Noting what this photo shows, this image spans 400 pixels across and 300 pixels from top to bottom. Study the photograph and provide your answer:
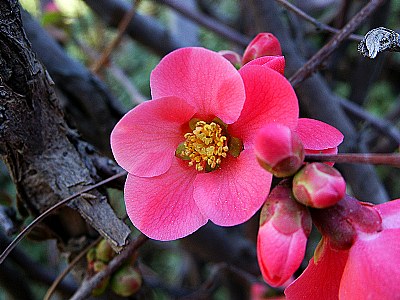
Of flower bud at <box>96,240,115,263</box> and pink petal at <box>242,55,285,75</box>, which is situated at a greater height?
pink petal at <box>242,55,285,75</box>

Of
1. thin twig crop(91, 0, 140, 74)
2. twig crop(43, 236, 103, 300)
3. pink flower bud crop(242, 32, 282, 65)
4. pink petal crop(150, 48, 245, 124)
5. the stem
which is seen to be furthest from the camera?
thin twig crop(91, 0, 140, 74)

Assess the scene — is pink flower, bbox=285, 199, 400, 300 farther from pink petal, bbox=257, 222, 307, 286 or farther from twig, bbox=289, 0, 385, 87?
twig, bbox=289, 0, 385, 87

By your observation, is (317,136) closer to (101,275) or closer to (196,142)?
(196,142)

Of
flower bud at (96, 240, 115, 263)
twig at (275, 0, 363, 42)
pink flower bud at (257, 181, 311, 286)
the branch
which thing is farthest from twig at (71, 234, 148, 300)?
the branch

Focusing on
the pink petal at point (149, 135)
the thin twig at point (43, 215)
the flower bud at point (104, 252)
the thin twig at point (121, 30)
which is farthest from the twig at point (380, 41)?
the thin twig at point (121, 30)

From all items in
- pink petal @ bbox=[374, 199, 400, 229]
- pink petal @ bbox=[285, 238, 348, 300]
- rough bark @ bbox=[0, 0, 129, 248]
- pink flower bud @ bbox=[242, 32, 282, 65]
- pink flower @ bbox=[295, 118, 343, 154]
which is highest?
pink flower bud @ bbox=[242, 32, 282, 65]

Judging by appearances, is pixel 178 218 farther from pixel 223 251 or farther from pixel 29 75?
pixel 223 251

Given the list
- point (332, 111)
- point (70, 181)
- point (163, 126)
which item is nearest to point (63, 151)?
point (70, 181)

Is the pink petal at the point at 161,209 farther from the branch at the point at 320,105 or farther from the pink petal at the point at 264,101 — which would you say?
the branch at the point at 320,105
